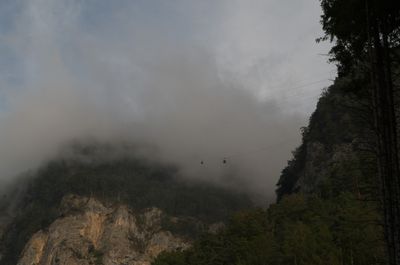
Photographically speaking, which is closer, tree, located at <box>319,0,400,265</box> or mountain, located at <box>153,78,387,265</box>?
tree, located at <box>319,0,400,265</box>

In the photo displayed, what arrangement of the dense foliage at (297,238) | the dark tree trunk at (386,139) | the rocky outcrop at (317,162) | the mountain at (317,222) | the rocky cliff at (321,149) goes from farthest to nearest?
the rocky outcrop at (317,162) < the rocky cliff at (321,149) < the dense foliage at (297,238) < the mountain at (317,222) < the dark tree trunk at (386,139)

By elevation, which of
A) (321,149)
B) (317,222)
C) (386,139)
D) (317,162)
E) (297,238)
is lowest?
(386,139)

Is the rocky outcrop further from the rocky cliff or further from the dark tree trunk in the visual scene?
the dark tree trunk

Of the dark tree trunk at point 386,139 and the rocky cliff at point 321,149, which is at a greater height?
the rocky cliff at point 321,149

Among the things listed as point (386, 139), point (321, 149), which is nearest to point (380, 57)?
point (386, 139)

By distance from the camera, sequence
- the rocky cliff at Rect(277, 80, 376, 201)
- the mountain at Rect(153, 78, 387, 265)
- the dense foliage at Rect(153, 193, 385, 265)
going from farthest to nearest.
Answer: the rocky cliff at Rect(277, 80, 376, 201)
the dense foliage at Rect(153, 193, 385, 265)
the mountain at Rect(153, 78, 387, 265)

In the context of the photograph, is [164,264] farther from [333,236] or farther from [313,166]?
[313,166]

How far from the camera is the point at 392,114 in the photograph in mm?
21750

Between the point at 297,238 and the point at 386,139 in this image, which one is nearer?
the point at 386,139

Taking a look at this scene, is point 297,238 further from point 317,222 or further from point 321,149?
point 321,149

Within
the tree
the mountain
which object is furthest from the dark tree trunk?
the mountain

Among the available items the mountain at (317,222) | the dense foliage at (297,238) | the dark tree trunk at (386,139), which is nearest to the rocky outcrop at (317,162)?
the mountain at (317,222)

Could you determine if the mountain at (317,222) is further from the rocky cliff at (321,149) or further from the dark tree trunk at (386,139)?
the dark tree trunk at (386,139)

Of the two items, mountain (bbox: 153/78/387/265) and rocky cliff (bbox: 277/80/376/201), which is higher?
rocky cliff (bbox: 277/80/376/201)
